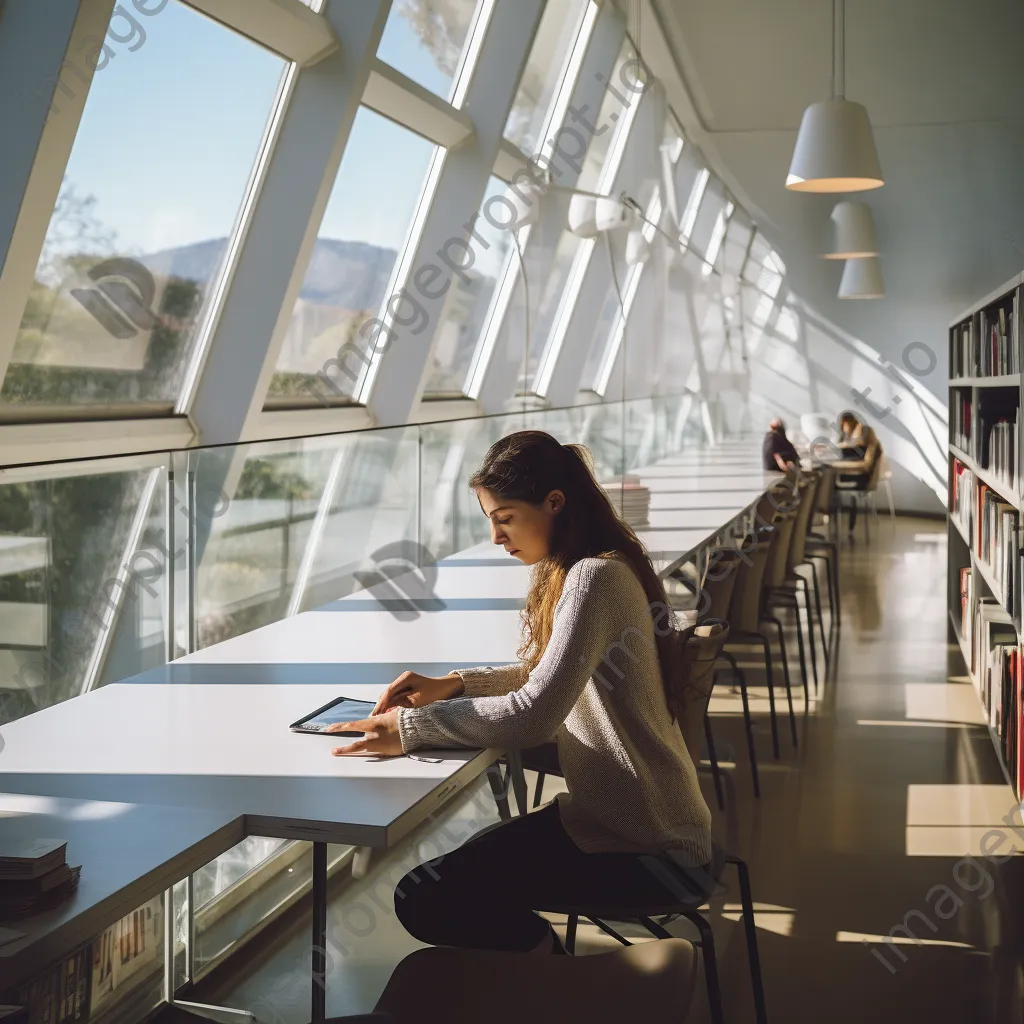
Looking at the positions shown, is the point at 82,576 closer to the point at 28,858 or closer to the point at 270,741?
the point at 270,741

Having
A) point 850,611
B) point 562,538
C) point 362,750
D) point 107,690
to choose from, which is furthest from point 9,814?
point 850,611

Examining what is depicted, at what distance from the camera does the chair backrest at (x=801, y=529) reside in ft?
17.7

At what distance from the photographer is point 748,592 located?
157 inches

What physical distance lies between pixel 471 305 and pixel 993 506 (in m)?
3.55

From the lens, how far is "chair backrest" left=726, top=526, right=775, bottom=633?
3881 mm

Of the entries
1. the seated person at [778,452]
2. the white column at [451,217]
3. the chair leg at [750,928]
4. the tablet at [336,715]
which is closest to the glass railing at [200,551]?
the tablet at [336,715]

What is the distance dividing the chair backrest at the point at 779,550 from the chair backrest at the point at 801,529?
0.28ft

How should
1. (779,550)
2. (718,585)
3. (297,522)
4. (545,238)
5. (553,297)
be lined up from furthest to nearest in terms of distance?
(553,297), (545,238), (779,550), (297,522), (718,585)

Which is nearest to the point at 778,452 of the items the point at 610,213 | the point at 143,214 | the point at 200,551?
the point at 610,213

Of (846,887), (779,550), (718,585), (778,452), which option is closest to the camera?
(846,887)

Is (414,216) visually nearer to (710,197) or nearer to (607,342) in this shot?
(607,342)

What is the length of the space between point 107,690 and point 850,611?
5.53 meters

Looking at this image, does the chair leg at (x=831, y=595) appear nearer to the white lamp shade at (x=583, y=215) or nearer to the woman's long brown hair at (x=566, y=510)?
the white lamp shade at (x=583, y=215)

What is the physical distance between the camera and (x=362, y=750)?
1.73 metres
